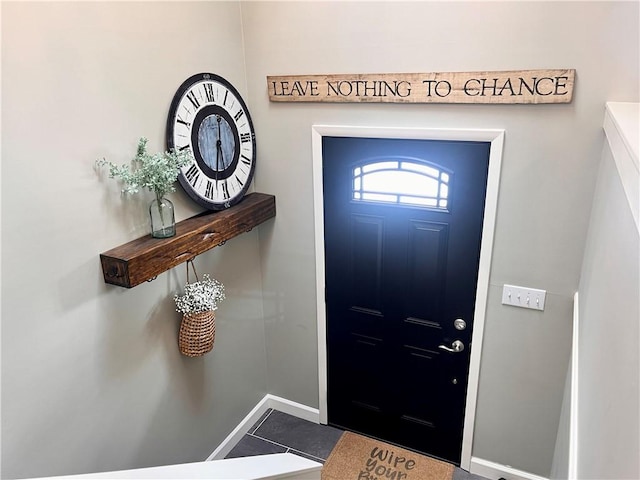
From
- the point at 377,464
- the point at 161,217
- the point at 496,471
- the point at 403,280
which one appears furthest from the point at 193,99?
the point at 496,471

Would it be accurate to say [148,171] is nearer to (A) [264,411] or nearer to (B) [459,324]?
(B) [459,324]

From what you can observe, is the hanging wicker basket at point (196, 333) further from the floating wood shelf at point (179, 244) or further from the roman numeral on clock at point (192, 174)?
the roman numeral on clock at point (192, 174)

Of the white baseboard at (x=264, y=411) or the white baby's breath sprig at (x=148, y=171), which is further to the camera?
the white baseboard at (x=264, y=411)

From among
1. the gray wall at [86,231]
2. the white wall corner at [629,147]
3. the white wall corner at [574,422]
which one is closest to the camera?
the white wall corner at [629,147]

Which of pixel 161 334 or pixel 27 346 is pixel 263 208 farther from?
pixel 27 346

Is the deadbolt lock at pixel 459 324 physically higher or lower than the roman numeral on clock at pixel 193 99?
lower

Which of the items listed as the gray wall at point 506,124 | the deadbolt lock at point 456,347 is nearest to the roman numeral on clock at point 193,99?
the gray wall at point 506,124

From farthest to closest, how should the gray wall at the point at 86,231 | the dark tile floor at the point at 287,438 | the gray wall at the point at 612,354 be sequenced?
the dark tile floor at the point at 287,438 → the gray wall at the point at 86,231 → the gray wall at the point at 612,354

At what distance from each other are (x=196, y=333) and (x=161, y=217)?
0.61 meters

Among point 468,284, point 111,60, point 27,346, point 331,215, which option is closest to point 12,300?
point 27,346

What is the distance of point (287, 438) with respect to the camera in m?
2.97

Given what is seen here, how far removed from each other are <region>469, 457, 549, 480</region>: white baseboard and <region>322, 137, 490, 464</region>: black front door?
122 millimetres

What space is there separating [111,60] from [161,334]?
4.10 feet

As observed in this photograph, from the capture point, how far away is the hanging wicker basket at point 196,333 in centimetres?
220
